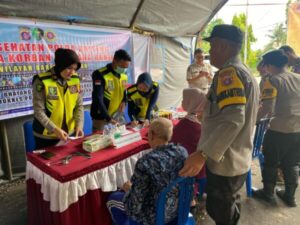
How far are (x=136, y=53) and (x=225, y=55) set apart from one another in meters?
3.01

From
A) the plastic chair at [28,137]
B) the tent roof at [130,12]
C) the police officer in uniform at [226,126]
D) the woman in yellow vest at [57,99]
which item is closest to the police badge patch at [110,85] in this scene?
the woman in yellow vest at [57,99]

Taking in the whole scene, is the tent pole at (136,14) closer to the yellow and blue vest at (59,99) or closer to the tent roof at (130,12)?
the tent roof at (130,12)

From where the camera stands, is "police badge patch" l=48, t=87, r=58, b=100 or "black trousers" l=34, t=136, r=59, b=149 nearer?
"police badge patch" l=48, t=87, r=58, b=100

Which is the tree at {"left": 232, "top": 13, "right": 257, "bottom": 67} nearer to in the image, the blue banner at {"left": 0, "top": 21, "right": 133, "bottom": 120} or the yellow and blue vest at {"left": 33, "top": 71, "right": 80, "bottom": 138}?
the blue banner at {"left": 0, "top": 21, "right": 133, "bottom": 120}

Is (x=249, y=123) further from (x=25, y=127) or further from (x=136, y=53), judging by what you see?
(x=136, y=53)

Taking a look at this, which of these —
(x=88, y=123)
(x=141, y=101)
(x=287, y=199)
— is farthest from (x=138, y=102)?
(x=287, y=199)

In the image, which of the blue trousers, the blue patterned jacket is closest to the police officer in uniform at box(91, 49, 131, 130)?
the blue trousers

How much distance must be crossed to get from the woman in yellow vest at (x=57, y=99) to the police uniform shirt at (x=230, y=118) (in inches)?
45.3

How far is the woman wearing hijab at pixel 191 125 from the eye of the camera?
1.99 metres

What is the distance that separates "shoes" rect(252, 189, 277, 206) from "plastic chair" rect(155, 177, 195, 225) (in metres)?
1.32

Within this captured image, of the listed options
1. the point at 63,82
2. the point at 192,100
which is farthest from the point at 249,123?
the point at 63,82

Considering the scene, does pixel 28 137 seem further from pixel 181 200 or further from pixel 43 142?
pixel 181 200

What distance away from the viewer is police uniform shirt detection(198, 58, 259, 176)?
1.16 metres

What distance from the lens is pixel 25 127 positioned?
7.54 ft
